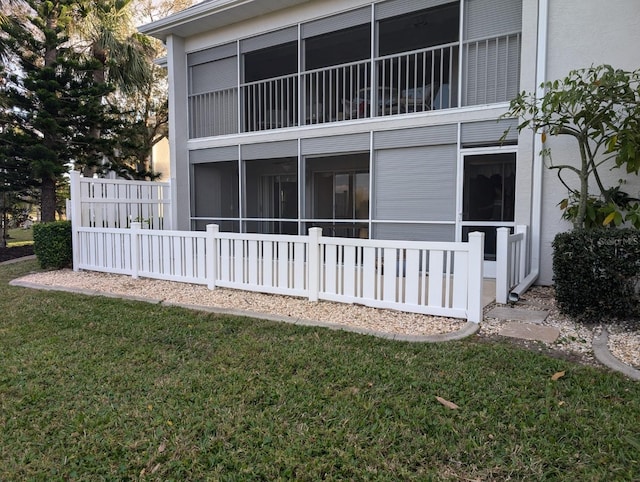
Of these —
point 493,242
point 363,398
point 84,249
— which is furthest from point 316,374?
point 84,249

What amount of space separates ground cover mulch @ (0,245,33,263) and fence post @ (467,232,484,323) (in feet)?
38.8

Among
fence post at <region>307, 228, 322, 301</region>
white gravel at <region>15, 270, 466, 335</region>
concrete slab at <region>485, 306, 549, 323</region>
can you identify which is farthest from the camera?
fence post at <region>307, 228, 322, 301</region>

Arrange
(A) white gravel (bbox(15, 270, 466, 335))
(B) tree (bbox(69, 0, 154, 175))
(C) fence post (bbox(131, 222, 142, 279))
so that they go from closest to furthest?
1. (A) white gravel (bbox(15, 270, 466, 335))
2. (C) fence post (bbox(131, 222, 142, 279))
3. (B) tree (bbox(69, 0, 154, 175))

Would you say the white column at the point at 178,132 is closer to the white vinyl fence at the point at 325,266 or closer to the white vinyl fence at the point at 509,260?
the white vinyl fence at the point at 325,266

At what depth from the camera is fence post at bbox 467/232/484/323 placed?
4.63 meters

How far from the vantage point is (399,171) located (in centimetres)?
790

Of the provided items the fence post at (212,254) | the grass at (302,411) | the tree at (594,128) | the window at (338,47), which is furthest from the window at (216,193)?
the tree at (594,128)

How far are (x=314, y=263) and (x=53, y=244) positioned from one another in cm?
639

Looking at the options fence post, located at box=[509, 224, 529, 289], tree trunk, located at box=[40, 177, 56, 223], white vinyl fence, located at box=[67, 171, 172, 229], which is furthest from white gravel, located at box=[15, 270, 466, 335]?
tree trunk, located at box=[40, 177, 56, 223]

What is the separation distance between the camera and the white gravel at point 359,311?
4148 mm

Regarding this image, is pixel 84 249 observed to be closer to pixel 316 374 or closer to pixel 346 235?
pixel 346 235

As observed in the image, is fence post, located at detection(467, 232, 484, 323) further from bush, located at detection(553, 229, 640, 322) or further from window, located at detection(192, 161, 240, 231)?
window, located at detection(192, 161, 240, 231)

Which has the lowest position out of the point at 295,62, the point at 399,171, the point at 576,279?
the point at 576,279

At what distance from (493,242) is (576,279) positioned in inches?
105
